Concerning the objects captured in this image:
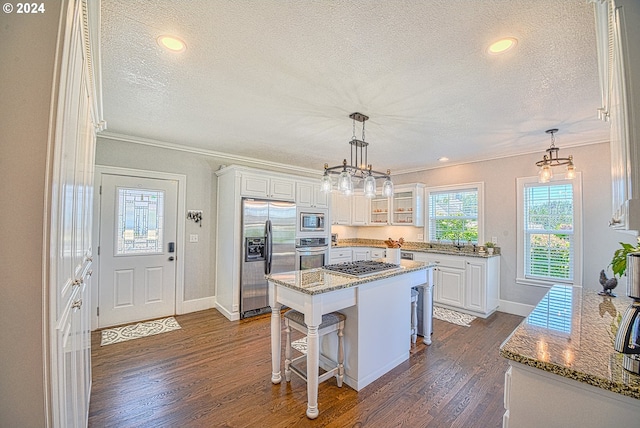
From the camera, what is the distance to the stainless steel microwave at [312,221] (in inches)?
189

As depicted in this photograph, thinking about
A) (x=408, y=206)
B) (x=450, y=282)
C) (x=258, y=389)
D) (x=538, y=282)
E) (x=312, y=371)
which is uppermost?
(x=408, y=206)

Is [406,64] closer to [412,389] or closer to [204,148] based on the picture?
[412,389]

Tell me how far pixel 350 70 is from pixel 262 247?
295cm

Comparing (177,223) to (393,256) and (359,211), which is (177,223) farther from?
(359,211)

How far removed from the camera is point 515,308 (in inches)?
169

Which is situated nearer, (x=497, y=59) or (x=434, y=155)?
(x=497, y=59)

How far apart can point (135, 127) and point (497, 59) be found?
3768 millimetres

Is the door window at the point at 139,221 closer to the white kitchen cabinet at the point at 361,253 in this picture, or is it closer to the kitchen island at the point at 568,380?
the white kitchen cabinet at the point at 361,253

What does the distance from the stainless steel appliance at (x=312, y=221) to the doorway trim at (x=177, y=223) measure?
1863 mm

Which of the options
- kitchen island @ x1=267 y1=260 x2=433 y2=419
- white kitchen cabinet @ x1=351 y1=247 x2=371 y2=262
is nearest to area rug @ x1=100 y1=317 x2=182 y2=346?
kitchen island @ x1=267 y1=260 x2=433 y2=419

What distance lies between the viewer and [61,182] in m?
0.91

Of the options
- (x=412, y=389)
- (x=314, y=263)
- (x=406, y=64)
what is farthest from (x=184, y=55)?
(x=314, y=263)

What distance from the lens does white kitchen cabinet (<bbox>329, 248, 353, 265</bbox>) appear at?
5423 millimetres

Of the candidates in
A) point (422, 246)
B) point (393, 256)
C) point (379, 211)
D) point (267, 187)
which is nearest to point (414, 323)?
point (393, 256)
